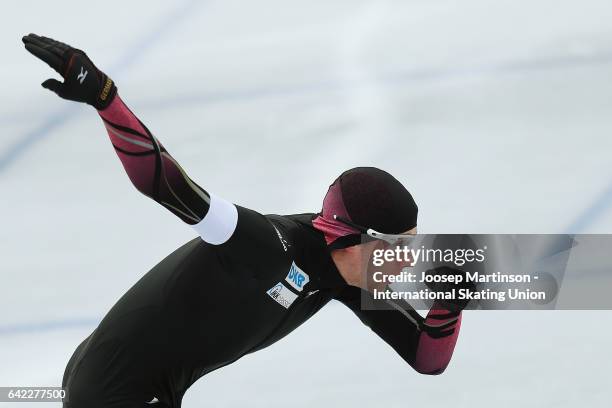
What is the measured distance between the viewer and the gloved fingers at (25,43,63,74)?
90.3 inches

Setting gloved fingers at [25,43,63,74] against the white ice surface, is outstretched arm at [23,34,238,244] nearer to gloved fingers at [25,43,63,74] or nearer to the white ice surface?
gloved fingers at [25,43,63,74]

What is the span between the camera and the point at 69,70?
2330mm

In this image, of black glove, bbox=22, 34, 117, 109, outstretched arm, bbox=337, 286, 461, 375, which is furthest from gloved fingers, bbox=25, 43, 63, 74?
outstretched arm, bbox=337, 286, 461, 375

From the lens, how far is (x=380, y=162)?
500 centimetres

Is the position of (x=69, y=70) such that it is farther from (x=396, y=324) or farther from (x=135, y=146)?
(x=396, y=324)

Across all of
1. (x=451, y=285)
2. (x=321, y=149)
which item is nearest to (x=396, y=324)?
(x=451, y=285)

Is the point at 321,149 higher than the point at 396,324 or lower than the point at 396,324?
higher

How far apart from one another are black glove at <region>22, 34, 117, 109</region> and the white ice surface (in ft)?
5.53

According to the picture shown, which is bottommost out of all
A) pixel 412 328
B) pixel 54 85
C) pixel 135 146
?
pixel 412 328

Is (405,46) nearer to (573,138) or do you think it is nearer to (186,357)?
(573,138)

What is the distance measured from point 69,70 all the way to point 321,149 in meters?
2.93

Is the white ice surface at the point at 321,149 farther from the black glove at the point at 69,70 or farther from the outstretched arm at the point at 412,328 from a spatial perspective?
the black glove at the point at 69,70

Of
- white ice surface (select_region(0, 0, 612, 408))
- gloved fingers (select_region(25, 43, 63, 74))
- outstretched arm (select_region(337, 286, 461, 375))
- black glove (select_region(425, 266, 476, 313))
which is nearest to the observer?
gloved fingers (select_region(25, 43, 63, 74))

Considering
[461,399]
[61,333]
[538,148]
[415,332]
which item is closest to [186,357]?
[415,332]
